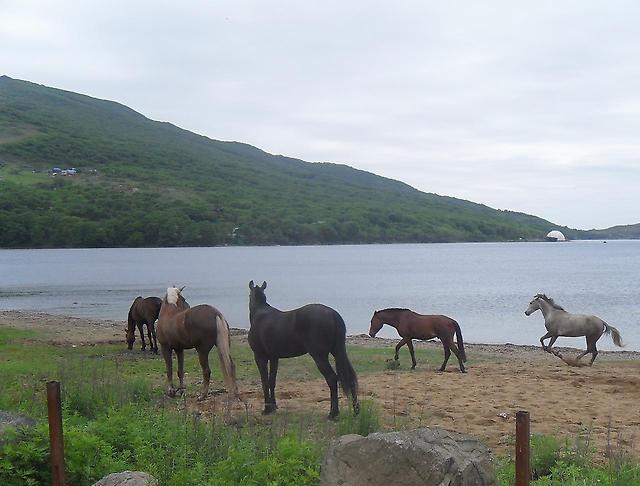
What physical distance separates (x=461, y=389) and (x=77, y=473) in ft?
28.9

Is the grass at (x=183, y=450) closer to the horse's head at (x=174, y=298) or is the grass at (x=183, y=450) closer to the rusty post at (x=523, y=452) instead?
the rusty post at (x=523, y=452)

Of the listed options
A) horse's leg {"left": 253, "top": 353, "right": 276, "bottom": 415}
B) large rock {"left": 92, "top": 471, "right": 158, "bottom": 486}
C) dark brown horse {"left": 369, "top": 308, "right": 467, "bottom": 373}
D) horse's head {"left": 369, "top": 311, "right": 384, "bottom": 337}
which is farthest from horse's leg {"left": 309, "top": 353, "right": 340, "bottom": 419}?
horse's head {"left": 369, "top": 311, "right": 384, "bottom": 337}

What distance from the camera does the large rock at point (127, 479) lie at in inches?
200

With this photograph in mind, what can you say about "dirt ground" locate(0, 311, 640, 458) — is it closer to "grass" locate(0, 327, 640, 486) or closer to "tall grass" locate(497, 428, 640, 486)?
"tall grass" locate(497, 428, 640, 486)

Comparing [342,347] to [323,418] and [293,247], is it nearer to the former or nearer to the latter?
[323,418]

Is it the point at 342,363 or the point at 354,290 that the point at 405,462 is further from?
the point at 354,290

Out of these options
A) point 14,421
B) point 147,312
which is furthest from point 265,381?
point 147,312

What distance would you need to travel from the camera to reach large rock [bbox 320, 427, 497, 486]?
4992 mm

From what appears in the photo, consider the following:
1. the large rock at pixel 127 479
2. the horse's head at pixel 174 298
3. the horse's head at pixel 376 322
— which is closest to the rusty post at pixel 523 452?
the large rock at pixel 127 479

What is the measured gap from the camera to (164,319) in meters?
12.0

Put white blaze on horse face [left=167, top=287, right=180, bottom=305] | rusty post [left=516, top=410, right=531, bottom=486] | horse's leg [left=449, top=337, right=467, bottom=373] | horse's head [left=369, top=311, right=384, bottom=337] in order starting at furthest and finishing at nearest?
horse's head [left=369, top=311, right=384, bottom=337]
horse's leg [left=449, top=337, right=467, bottom=373]
white blaze on horse face [left=167, top=287, right=180, bottom=305]
rusty post [left=516, top=410, right=531, bottom=486]

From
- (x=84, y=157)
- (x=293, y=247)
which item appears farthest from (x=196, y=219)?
(x=84, y=157)

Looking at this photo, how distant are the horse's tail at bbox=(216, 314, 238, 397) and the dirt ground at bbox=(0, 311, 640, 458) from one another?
0.44 meters

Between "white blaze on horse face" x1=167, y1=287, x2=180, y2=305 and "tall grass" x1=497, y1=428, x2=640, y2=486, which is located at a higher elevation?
"white blaze on horse face" x1=167, y1=287, x2=180, y2=305
